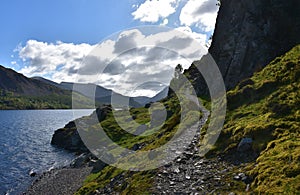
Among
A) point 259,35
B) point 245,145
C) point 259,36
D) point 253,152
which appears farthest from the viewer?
point 259,35

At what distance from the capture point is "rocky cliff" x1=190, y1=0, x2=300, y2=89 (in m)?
63.8

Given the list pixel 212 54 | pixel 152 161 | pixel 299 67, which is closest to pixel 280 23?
pixel 212 54

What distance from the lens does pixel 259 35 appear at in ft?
221

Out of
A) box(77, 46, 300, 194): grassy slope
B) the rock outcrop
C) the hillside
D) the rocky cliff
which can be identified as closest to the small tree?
the rock outcrop

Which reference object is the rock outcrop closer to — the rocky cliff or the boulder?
the rocky cliff

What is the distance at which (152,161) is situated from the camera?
30.2 meters

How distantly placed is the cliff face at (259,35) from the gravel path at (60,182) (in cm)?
4217

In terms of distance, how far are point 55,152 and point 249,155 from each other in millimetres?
96071

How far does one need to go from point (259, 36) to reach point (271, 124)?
48.6 metres

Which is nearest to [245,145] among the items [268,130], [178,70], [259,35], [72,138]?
[268,130]

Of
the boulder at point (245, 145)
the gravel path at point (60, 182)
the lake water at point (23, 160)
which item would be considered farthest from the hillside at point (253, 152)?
the lake water at point (23, 160)

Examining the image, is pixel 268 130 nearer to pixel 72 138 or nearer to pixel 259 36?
pixel 259 36

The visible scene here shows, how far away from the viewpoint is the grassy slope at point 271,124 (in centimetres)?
1716

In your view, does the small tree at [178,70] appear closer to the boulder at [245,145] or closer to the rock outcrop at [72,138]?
the rock outcrop at [72,138]
